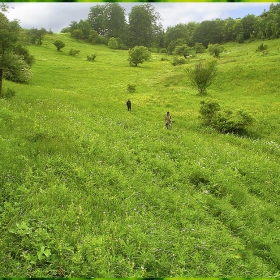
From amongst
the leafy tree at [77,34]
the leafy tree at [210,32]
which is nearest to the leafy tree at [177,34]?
the leafy tree at [210,32]

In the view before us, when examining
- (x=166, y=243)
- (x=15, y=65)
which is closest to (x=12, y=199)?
(x=166, y=243)

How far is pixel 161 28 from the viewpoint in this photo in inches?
5625

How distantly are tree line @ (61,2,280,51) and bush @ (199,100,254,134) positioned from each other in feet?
268

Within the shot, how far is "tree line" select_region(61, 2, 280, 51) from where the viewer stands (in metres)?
104

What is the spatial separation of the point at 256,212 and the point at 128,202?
5.56 metres

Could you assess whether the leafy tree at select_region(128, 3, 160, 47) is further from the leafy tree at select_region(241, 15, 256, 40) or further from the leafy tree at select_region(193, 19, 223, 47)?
the leafy tree at select_region(241, 15, 256, 40)

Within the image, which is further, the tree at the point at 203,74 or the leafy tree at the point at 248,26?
the leafy tree at the point at 248,26

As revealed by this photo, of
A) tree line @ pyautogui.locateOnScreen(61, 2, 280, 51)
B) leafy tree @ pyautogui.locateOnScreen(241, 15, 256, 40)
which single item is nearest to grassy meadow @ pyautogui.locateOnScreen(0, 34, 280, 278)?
tree line @ pyautogui.locateOnScreen(61, 2, 280, 51)

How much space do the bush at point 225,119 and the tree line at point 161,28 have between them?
268ft

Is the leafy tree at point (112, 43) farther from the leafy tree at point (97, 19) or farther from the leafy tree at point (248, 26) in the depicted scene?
the leafy tree at point (248, 26)

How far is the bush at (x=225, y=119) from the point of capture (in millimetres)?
23219

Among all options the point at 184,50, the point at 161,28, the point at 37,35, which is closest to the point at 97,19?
the point at 161,28

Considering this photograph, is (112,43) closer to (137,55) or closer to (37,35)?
(37,35)

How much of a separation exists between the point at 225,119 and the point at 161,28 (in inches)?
5305
